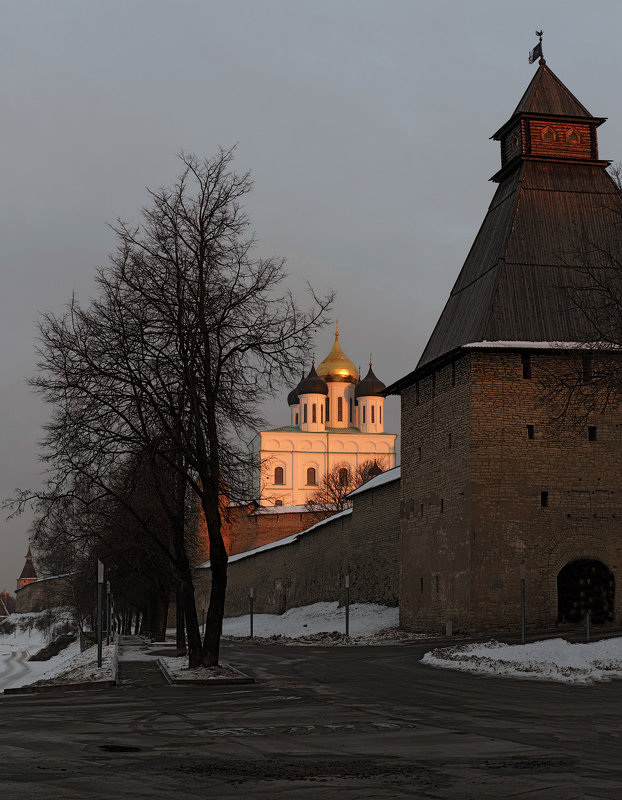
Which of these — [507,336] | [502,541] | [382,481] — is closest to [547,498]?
[502,541]

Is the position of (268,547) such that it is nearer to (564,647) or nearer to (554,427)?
(554,427)

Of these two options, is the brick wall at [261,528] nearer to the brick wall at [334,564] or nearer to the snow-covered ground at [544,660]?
the brick wall at [334,564]

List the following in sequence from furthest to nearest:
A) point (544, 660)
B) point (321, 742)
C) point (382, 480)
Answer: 1. point (382, 480)
2. point (544, 660)
3. point (321, 742)

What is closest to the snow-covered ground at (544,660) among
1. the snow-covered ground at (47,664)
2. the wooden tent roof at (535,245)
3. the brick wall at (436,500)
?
the snow-covered ground at (47,664)

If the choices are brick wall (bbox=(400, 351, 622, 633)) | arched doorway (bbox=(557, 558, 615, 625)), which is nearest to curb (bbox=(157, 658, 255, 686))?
brick wall (bbox=(400, 351, 622, 633))

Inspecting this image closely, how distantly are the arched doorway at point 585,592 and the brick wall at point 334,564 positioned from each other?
11.3 meters

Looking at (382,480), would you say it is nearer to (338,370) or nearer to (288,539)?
(288,539)

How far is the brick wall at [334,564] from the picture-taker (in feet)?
142

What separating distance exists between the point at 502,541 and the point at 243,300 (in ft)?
45.8

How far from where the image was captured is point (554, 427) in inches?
1225

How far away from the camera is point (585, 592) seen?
102 ft

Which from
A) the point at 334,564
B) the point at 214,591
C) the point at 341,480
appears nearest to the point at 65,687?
the point at 214,591

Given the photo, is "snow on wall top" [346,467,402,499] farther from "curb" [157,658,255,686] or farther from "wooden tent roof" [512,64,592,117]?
"curb" [157,658,255,686]

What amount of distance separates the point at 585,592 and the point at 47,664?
3381 centimetres
